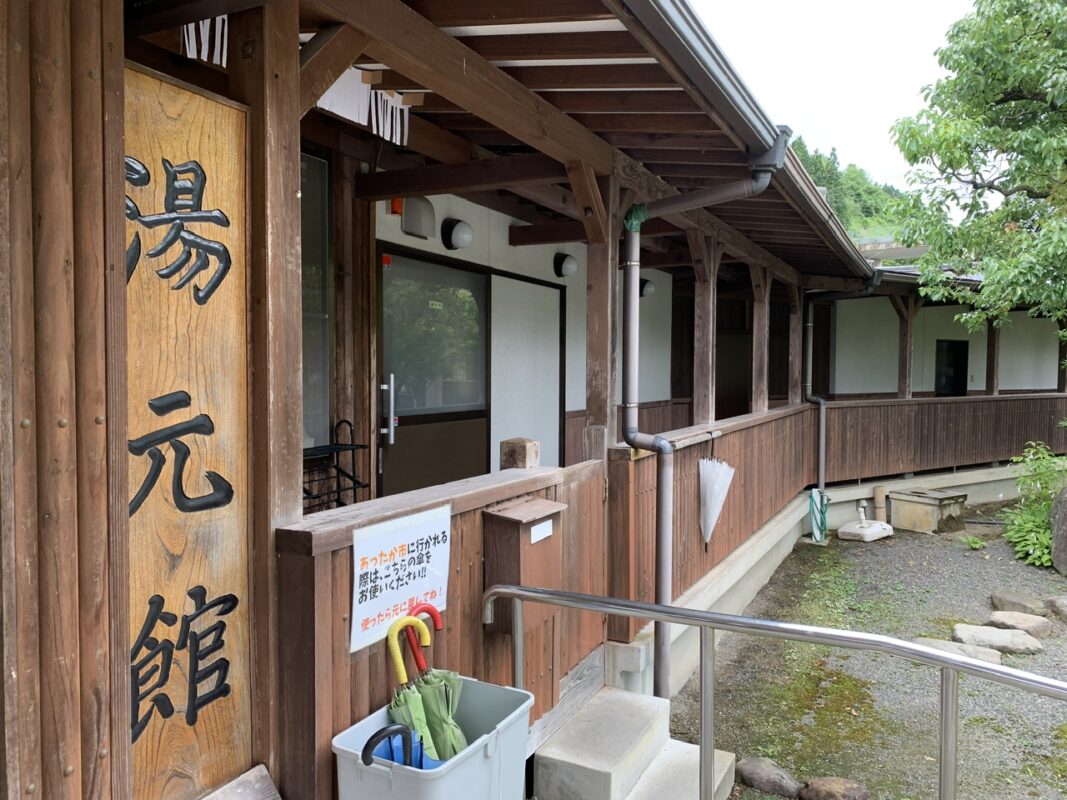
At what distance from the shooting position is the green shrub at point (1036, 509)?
9025 mm

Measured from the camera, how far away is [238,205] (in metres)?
2.04

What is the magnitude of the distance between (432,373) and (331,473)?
127 centimetres

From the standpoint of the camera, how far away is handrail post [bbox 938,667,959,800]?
216 centimetres

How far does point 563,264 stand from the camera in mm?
7406

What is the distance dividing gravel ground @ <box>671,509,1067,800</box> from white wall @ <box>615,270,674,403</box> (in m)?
2.95

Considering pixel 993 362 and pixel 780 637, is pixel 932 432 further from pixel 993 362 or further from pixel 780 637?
pixel 780 637

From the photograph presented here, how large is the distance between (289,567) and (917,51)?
96030 millimetres

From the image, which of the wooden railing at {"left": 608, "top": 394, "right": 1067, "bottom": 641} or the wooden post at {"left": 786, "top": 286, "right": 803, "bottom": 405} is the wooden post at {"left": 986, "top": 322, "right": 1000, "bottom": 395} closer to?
the wooden railing at {"left": 608, "top": 394, "right": 1067, "bottom": 641}

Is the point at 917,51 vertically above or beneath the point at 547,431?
above

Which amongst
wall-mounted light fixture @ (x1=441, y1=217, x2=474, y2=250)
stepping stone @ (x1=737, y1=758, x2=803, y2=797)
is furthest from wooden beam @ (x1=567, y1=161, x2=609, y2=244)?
stepping stone @ (x1=737, y1=758, x2=803, y2=797)

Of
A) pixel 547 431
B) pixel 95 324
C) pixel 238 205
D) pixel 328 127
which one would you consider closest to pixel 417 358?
pixel 328 127

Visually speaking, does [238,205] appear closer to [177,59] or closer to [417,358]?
[177,59]

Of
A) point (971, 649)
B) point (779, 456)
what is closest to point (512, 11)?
point (971, 649)

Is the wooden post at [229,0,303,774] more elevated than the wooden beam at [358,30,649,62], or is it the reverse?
the wooden beam at [358,30,649,62]
